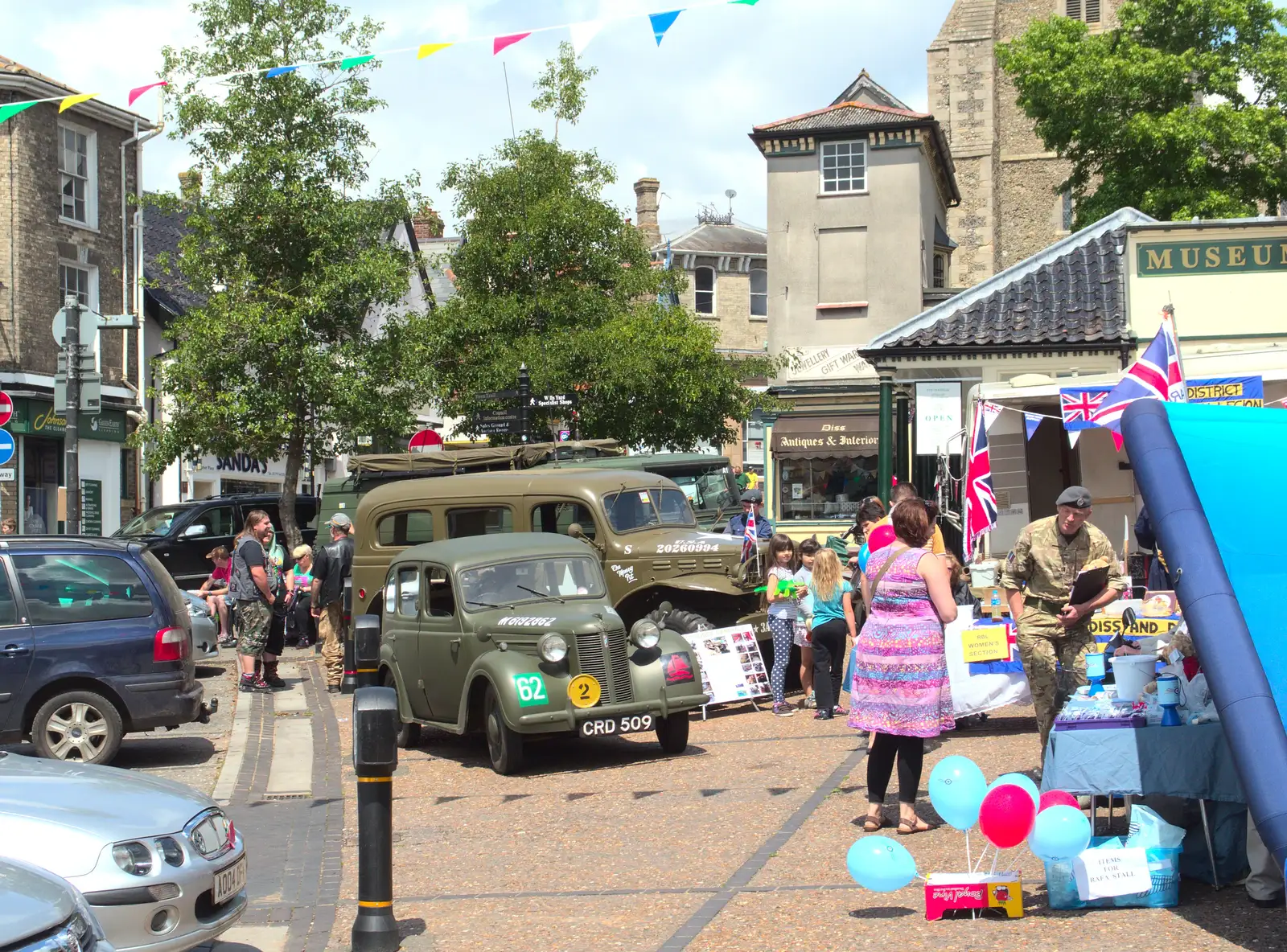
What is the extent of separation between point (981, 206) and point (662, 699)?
45.9 m

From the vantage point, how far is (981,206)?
5322 cm

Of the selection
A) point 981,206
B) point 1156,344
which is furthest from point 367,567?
point 981,206

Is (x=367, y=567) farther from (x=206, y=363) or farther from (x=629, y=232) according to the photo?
(x=629, y=232)

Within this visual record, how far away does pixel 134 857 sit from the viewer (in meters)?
5.59

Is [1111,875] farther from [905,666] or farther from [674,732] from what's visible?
[674,732]

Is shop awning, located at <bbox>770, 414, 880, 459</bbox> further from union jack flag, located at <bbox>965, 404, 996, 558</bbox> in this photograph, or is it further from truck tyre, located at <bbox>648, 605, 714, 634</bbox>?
truck tyre, located at <bbox>648, 605, 714, 634</bbox>

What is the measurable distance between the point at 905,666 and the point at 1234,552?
1.95 metres

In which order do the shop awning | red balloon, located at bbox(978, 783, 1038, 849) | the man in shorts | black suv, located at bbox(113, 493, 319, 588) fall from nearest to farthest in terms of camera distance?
red balloon, located at bbox(978, 783, 1038, 849) < the man in shorts < black suv, located at bbox(113, 493, 319, 588) < the shop awning

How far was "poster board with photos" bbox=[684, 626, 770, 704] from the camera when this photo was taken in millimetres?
13000

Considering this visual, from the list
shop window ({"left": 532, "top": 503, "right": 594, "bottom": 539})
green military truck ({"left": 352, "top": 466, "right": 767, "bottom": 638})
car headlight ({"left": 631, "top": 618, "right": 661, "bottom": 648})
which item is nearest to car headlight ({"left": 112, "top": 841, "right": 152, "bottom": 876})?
car headlight ({"left": 631, "top": 618, "right": 661, "bottom": 648})

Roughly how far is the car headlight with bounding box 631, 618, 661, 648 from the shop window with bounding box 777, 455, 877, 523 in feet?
70.4

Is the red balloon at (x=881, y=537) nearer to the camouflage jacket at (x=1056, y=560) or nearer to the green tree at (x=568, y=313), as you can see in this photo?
the camouflage jacket at (x=1056, y=560)

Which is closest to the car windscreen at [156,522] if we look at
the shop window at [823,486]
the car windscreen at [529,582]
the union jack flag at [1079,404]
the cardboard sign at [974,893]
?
the shop window at [823,486]

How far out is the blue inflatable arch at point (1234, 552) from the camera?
573cm
